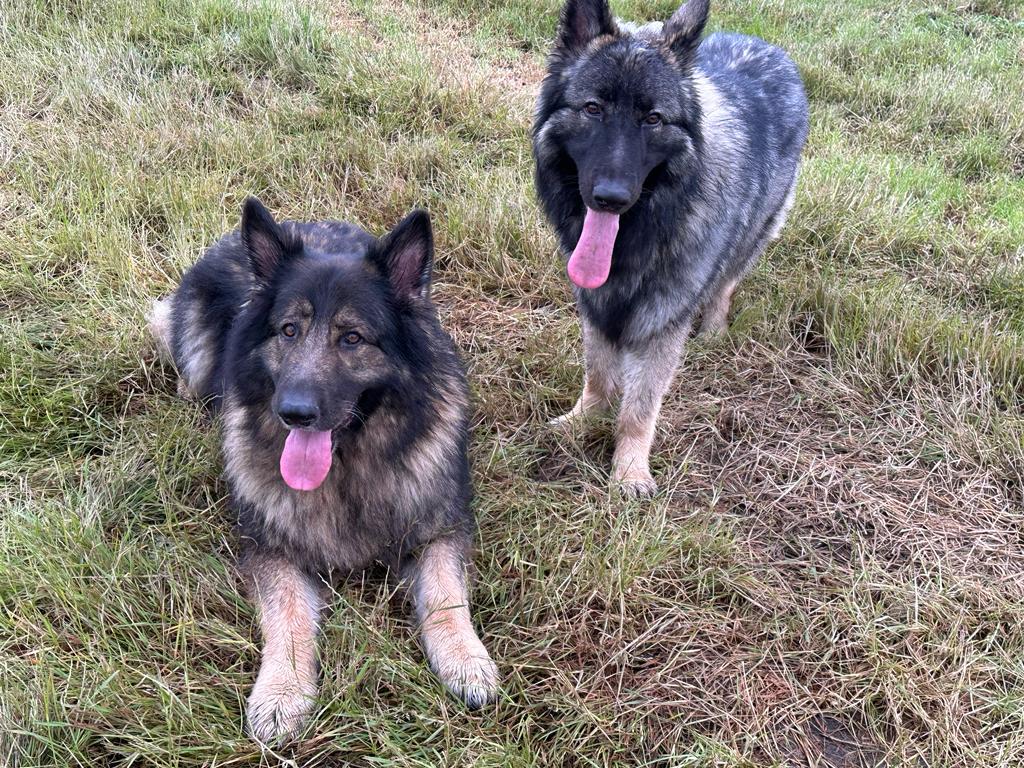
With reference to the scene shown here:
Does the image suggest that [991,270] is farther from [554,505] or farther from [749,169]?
[554,505]

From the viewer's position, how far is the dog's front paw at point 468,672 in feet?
6.71

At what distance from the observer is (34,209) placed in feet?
12.6

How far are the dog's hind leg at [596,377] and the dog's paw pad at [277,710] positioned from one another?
63.0 inches

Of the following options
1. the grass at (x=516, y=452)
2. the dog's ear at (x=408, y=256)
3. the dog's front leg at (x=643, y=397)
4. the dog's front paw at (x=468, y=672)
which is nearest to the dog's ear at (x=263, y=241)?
the dog's ear at (x=408, y=256)

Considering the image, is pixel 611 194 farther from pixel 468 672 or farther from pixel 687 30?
pixel 468 672

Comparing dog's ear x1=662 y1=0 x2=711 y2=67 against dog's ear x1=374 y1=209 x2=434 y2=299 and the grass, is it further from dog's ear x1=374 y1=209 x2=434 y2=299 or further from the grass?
the grass

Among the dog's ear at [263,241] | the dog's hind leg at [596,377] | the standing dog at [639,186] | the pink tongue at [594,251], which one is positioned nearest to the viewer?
the dog's ear at [263,241]

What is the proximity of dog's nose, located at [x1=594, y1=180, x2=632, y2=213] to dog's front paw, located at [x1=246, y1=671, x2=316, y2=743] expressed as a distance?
183 cm

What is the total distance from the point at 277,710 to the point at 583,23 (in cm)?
260

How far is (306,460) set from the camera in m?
2.12

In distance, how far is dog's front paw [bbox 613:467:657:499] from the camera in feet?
9.31

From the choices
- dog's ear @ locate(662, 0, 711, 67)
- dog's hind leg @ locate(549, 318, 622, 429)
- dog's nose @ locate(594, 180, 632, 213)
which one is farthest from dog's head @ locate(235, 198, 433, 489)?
dog's ear @ locate(662, 0, 711, 67)

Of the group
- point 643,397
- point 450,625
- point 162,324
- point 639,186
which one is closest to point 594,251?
point 639,186

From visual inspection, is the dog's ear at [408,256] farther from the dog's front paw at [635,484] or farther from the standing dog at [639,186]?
the dog's front paw at [635,484]
